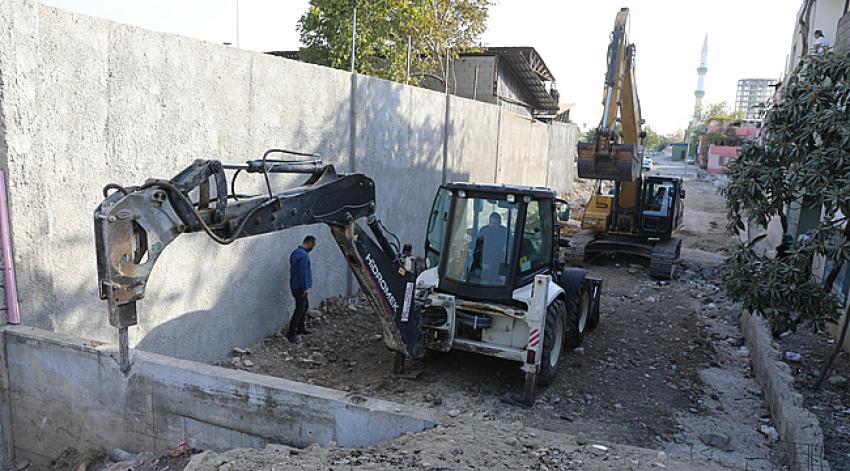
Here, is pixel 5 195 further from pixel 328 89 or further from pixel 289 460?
pixel 328 89

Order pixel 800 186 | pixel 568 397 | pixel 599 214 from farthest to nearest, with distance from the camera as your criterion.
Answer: pixel 599 214, pixel 568 397, pixel 800 186

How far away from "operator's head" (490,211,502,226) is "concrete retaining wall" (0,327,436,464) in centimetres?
266

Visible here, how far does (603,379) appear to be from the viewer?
285 inches

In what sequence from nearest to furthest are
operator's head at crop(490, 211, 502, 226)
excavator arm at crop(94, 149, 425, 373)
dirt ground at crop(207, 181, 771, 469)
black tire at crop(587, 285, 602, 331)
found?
1. excavator arm at crop(94, 149, 425, 373)
2. dirt ground at crop(207, 181, 771, 469)
3. operator's head at crop(490, 211, 502, 226)
4. black tire at crop(587, 285, 602, 331)

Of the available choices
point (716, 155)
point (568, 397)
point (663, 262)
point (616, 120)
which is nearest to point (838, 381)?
point (568, 397)

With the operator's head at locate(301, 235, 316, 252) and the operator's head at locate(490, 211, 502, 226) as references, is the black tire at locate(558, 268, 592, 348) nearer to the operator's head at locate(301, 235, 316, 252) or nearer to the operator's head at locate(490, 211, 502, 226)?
the operator's head at locate(490, 211, 502, 226)

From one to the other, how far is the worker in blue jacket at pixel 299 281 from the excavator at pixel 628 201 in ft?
18.0

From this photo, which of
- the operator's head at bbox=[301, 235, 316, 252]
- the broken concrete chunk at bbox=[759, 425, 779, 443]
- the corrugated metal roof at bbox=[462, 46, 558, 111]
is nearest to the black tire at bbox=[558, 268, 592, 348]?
the broken concrete chunk at bbox=[759, 425, 779, 443]

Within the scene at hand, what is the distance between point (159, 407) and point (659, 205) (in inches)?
428

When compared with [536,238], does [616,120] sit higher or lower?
higher

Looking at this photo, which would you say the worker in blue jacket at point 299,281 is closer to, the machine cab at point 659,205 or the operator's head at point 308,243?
the operator's head at point 308,243

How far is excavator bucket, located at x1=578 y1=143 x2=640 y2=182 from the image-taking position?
10.7 metres

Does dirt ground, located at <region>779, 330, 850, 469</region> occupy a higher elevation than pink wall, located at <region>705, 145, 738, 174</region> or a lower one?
lower

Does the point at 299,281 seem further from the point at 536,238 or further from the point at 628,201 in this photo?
the point at 628,201
